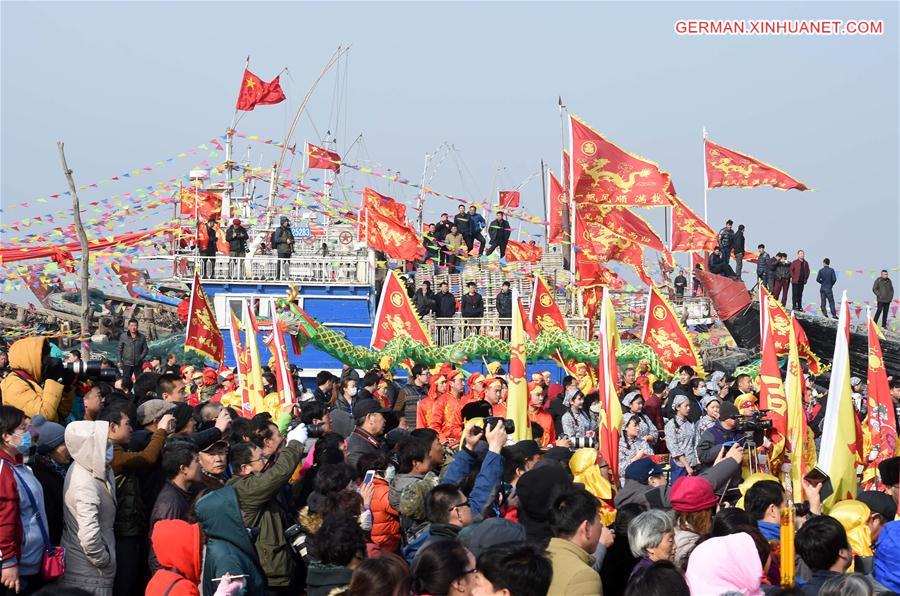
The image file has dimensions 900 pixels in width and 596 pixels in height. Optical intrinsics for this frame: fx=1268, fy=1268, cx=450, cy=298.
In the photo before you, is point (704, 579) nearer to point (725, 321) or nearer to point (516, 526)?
point (516, 526)

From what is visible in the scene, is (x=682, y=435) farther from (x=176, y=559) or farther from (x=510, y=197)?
(x=510, y=197)

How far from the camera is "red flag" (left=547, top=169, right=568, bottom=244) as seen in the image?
29391 mm

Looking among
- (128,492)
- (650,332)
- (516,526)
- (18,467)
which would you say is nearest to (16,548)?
(18,467)

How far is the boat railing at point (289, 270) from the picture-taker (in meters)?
28.0

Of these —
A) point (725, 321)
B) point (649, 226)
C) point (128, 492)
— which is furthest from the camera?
point (725, 321)

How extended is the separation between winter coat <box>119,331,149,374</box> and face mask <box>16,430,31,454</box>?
13.3 metres

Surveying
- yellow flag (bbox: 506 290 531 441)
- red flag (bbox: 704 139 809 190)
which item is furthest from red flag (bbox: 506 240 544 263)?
yellow flag (bbox: 506 290 531 441)

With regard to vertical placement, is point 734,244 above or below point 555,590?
above

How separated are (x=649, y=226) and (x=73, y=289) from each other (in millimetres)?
16207

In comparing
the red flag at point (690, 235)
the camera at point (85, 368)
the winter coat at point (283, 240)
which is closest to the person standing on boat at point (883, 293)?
the red flag at point (690, 235)

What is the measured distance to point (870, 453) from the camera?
11.1 meters

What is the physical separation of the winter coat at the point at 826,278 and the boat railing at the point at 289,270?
9.53 meters

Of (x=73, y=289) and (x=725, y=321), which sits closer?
(x=725, y=321)

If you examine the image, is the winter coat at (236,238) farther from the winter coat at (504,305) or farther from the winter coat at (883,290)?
the winter coat at (883,290)
